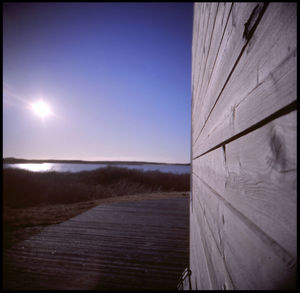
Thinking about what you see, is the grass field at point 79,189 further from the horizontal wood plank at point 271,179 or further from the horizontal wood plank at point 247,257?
the horizontal wood plank at point 271,179

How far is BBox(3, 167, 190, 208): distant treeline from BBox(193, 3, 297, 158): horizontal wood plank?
15.3 m

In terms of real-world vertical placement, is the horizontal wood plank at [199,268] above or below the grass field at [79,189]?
above

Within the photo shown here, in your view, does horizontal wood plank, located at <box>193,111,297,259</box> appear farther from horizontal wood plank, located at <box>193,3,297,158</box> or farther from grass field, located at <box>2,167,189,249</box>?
grass field, located at <box>2,167,189,249</box>

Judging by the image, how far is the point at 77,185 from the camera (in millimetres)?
17312

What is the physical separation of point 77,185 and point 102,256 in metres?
15.2

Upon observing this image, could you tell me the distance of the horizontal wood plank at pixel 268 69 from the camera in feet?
1.02

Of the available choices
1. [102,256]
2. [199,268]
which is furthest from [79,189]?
[199,268]

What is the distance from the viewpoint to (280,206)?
0.34m

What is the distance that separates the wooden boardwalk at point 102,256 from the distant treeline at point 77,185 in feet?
34.0

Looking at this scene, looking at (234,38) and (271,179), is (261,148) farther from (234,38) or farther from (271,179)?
(234,38)

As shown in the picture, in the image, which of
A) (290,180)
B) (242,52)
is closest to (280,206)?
(290,180)

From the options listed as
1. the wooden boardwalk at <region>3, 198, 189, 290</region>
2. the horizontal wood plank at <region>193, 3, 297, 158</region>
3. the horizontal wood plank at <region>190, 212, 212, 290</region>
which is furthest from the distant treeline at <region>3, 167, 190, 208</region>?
the horizontal wood plank at <region>193, 3, 297, 158</region>

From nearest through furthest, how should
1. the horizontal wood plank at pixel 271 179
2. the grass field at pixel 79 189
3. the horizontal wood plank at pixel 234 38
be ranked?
the horizontal wood plank at pixel 271 179, the horizontal wood plank at pixel 234 38, the grass field at pixel 79 189

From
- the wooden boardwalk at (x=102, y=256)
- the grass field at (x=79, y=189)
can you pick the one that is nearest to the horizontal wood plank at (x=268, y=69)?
the wooden boardwalk at (x=102, y=256)
